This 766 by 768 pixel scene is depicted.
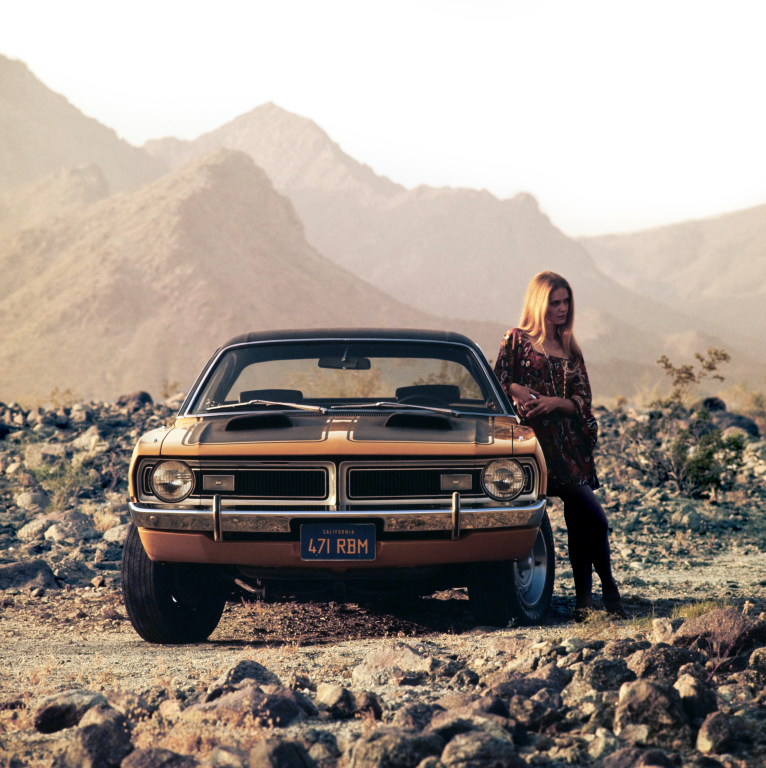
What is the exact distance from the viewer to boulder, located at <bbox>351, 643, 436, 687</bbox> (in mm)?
3656

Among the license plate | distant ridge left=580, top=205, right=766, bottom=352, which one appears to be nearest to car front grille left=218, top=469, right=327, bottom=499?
the license plate

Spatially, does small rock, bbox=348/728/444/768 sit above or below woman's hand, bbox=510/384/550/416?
below

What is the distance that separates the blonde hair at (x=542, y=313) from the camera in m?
5.03

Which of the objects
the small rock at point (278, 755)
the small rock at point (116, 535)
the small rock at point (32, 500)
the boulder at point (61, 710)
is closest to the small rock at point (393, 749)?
the small rock at point (278, 755)

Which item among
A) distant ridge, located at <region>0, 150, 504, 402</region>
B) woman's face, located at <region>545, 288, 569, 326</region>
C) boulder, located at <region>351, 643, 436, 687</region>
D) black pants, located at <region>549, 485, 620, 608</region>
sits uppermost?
distant ridge, located at <region>0, 150, 504, 402</region>

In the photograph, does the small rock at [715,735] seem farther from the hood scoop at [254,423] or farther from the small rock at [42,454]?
the small rock at [42,454]

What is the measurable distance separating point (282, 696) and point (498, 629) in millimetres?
1873

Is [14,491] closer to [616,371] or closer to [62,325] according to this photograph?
[62,325]

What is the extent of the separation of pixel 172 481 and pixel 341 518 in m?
0.84

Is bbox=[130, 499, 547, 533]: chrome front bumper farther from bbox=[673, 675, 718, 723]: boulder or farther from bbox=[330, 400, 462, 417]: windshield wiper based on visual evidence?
bbox=[673, 675, 718, 723]: boulder

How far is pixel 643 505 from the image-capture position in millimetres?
9812

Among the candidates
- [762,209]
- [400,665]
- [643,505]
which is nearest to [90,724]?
[400,665]

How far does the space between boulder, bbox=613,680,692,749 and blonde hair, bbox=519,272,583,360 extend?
7.86 feet

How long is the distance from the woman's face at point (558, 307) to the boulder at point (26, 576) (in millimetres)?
4248
